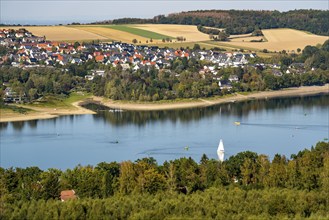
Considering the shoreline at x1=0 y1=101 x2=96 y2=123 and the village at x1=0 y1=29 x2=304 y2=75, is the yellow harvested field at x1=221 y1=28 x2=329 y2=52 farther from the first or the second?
the shoreline at x1=0 y1=101 x2=96 y2=123

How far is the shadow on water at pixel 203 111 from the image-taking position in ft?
77.2

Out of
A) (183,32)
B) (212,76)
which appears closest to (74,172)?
(212,76)

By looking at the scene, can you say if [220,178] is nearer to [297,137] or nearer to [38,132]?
[297,137]

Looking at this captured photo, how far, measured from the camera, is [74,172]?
43.8 ft

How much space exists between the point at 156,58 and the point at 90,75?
4496mm

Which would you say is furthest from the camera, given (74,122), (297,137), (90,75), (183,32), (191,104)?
(183,32)

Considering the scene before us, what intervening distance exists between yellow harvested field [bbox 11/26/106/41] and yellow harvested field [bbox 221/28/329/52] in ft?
24.2

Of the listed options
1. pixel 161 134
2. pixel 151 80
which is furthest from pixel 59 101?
pixel 161 134

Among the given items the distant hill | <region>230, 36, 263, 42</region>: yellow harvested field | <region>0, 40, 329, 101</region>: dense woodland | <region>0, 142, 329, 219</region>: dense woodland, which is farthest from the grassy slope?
the distant hill

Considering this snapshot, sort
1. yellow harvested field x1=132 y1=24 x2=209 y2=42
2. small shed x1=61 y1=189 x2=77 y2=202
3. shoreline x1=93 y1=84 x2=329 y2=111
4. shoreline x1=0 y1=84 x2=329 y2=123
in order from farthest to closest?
yellow harvested field x1=132 y1=24 x2=209 y2=42 < shoreline x1=93 y1=84 x2=329 y2=111 < shoreline x1=0 y1=84 x2=329 y2=123 < small shed x1=61 y1=189 x2=77 y2=202

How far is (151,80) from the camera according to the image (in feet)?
95.9

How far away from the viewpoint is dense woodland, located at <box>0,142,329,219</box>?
35.7 ft

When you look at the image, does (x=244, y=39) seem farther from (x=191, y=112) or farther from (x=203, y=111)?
(x=191, y=112)

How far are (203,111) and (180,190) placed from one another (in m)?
12.1
